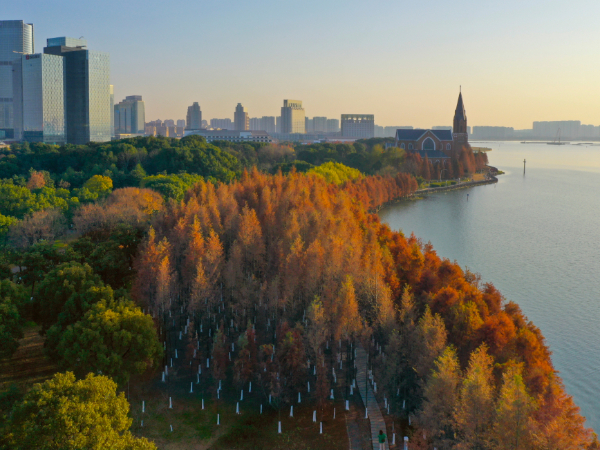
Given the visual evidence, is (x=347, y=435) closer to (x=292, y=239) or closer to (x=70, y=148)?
(x=292, y=239)

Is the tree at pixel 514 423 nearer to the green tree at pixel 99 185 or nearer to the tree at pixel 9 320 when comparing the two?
the tree at pixel 9 320

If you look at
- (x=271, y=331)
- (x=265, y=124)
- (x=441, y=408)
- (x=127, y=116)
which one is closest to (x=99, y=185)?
(x=271, y=331)

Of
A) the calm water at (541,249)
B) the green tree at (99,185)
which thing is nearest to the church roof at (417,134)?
the calm water at (541,249)

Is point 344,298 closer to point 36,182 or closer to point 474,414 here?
point 474,414

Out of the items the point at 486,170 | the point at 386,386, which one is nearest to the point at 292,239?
the point at 386,386

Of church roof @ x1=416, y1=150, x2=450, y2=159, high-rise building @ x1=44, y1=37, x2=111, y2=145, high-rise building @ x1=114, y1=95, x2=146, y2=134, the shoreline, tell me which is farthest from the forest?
high-rise building @ x1=114, y1=95, x2=146, y2=134

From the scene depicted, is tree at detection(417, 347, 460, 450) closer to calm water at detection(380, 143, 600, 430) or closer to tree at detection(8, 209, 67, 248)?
calm water at detection(380, 143, 600, 430)
